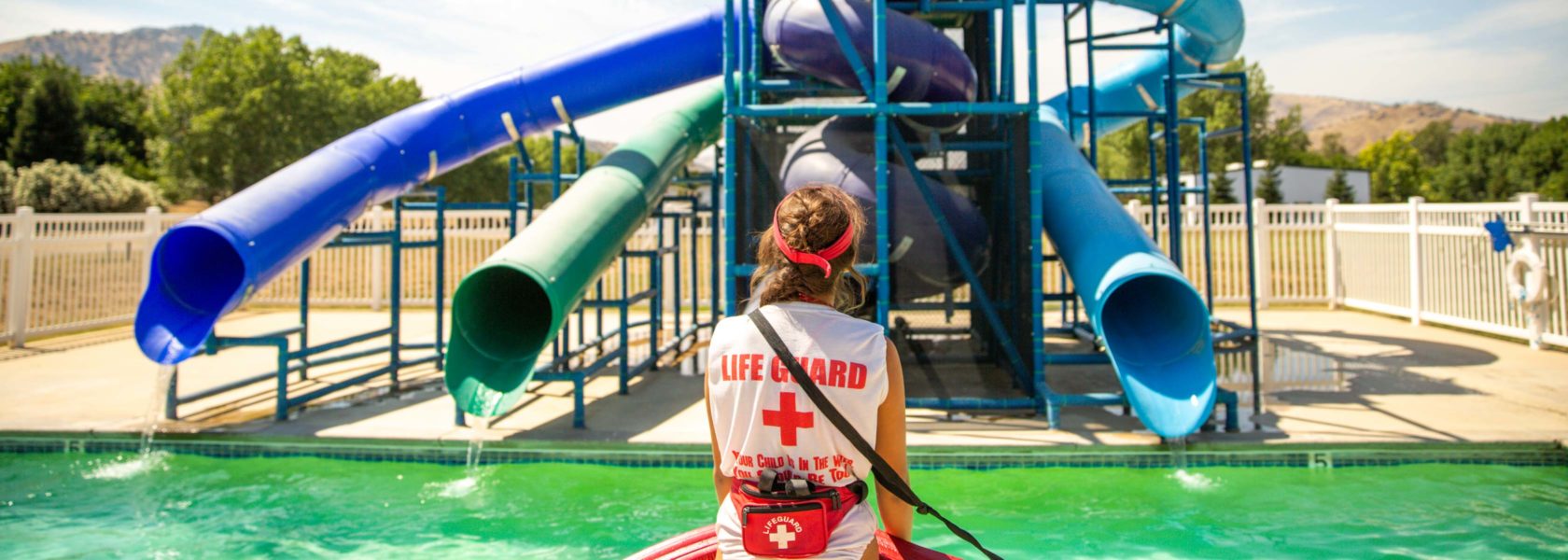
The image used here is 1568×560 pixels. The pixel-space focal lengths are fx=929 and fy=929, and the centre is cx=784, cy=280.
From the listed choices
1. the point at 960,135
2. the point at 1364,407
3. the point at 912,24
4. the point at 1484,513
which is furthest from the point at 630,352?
the point at 1484,513

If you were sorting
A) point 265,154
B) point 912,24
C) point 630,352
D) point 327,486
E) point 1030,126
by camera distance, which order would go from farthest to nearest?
point 265,154
point 630,352
point 912,24
point 1030,126
point 327,486

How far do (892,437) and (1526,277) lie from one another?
10681 millimetres

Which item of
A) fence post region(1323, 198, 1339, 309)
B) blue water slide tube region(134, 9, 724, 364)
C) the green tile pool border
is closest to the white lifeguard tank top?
the green tile pool border

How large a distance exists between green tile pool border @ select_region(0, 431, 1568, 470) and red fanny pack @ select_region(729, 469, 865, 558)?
4.08 metres

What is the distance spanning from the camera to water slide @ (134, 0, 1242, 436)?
245 inches

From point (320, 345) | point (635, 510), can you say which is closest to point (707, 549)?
point (635, 510)

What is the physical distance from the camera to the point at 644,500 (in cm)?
552

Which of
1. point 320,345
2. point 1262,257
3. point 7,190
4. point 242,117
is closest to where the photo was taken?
point 320,345

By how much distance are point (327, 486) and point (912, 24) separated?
17.3ft

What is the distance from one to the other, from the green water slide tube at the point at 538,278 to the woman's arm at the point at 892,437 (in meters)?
4.39

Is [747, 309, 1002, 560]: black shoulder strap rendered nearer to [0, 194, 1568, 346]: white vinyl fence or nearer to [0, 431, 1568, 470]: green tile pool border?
[0, 431, 1568, 470]: green tile pool border

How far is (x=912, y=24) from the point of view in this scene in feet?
23.8

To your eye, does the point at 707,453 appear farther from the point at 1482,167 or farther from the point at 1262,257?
the point at 1482,167

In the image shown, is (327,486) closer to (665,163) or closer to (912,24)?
(665,163)
